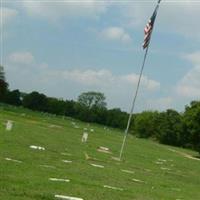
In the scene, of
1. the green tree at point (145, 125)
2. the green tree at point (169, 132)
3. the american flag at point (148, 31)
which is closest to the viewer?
the american flag at point (148, 31)

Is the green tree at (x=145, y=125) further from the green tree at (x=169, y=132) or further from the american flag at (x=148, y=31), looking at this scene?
the american flag at (x=148, y=31)

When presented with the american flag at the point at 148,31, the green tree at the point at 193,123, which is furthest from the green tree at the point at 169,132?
the american flag at the point at 148,31

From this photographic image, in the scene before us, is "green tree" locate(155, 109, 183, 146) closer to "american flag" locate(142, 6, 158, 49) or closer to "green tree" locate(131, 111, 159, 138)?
"green tree" locate(131, 111, 159, 138)

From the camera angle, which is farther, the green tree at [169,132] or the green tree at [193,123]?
the green tree at [169,132]

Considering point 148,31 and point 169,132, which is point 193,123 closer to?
point 148,31

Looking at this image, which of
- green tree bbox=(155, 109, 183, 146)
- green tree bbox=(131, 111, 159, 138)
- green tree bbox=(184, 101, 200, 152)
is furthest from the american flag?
green tree bbox=(131, 111, 159, 138)

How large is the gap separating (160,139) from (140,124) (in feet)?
103

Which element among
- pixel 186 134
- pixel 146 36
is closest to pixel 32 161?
pixel 146 36

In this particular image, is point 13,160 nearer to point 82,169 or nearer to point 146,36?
point 82,169

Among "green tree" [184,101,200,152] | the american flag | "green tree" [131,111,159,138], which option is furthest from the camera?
"green tree" [131,111,159,138]

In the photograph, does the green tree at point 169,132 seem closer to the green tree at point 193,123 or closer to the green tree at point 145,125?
the green tree at point 145,125

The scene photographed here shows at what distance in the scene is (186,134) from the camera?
78.4 meters

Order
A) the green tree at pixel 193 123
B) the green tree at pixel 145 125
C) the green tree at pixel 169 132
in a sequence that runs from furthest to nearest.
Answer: the green tree at pixel 145 125, the green tree at pixel 169 132, the green tree at pixel 193 123

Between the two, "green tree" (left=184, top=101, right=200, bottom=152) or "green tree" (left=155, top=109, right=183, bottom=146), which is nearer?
"green tree" (left=184, top=101, right=200, bottom=152)
